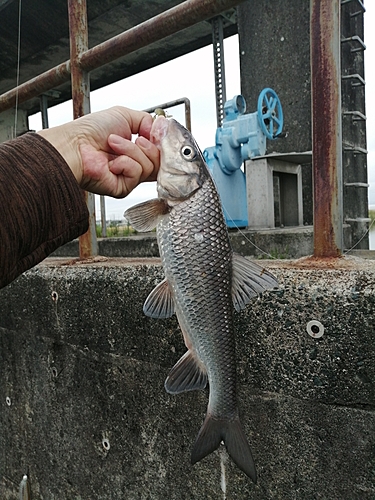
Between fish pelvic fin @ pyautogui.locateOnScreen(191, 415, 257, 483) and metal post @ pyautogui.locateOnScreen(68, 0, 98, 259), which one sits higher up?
metal post @ pyautogui.locateOnScreen(68, 0, 98, 259)

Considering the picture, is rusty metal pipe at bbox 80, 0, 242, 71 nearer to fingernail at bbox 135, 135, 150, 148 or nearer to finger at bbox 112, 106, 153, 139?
finger at bbox 112, 106, 153, 139

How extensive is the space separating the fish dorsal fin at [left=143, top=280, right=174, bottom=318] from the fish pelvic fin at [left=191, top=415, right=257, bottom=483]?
34 centimetres

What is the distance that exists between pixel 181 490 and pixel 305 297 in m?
0.95

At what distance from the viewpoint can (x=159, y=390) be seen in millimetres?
1748

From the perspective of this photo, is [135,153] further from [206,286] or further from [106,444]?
[106,444]

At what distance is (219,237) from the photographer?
4.08 ft

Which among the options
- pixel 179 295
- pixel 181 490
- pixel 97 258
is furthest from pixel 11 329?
pixel 179 295

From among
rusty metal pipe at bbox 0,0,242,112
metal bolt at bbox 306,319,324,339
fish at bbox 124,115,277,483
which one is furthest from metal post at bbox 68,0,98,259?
metal bolt at bbox 306,319,324,339

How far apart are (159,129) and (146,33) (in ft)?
2.41

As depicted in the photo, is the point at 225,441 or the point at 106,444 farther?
the point at 106,444

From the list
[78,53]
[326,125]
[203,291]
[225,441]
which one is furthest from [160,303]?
[78,53]

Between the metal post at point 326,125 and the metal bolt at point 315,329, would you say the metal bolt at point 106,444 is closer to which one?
the metal bolt at point 315,329

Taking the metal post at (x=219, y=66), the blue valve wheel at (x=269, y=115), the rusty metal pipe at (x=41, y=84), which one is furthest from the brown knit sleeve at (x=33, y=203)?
the metal post at (x=219, y=66)

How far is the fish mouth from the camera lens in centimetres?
139
